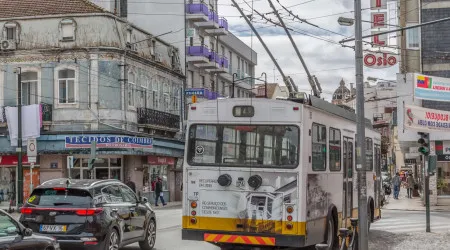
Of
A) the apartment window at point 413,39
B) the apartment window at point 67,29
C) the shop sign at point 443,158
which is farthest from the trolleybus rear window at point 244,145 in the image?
the apartment window at point 67,29

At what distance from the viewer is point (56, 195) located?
1316 cm

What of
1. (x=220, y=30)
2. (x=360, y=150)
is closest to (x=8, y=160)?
(x=220, y=30)

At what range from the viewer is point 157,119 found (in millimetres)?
41844

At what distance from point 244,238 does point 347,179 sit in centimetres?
452

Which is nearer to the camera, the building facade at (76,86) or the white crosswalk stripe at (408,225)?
the white crosswalk stripe at (408,225)

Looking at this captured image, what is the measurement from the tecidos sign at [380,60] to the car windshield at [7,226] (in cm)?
2063

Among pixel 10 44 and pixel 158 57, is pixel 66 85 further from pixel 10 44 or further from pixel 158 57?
pixel 158 57

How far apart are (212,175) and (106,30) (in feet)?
84.7

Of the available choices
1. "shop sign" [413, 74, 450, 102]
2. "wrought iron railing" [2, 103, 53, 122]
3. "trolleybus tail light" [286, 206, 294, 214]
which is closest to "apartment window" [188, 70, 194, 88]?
"wrought iron railing" [2, 103, 53, 122]

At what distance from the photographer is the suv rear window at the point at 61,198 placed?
42.5 ft

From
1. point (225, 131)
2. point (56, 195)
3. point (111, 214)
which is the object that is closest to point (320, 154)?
point (225, 131)

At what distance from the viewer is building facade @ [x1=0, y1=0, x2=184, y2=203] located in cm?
3716

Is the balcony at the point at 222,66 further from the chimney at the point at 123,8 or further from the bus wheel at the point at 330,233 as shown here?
the bus wheel at the point at 330,233

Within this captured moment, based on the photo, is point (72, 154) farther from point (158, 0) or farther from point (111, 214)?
Answer: point (111, 214)
